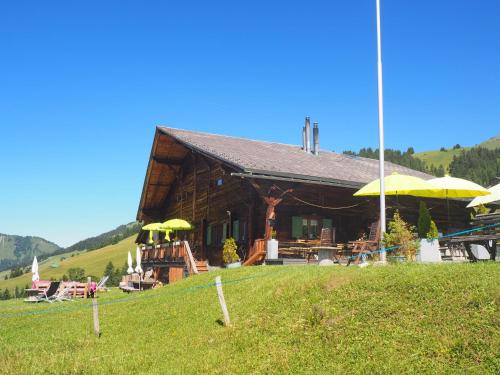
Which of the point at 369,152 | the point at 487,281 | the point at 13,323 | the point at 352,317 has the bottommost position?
the point at 13,323

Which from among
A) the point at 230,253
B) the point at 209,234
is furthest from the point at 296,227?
the point at 209,234

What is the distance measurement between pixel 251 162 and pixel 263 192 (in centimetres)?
156

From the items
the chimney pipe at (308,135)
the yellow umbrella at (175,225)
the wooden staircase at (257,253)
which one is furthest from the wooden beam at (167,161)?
the wooden staircase at (257,253)

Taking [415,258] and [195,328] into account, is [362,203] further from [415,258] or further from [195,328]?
[195,328]

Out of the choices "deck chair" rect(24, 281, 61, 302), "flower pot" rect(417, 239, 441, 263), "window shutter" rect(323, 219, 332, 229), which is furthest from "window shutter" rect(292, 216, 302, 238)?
"deck chair" rect(24, 281, 61, 302)

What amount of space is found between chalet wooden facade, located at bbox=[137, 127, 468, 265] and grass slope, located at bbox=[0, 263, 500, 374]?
8205 mm

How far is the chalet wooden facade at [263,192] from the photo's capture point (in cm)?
2061

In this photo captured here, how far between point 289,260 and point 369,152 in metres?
128

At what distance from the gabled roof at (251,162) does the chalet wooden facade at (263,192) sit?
0.04m

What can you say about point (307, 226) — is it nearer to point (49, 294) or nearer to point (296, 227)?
point (296, 227)

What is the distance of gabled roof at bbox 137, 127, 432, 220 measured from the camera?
20.4 meters

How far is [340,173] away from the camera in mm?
23219

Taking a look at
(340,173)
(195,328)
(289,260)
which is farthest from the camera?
(340,173)

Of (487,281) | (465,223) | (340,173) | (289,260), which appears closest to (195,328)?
(487,281)
